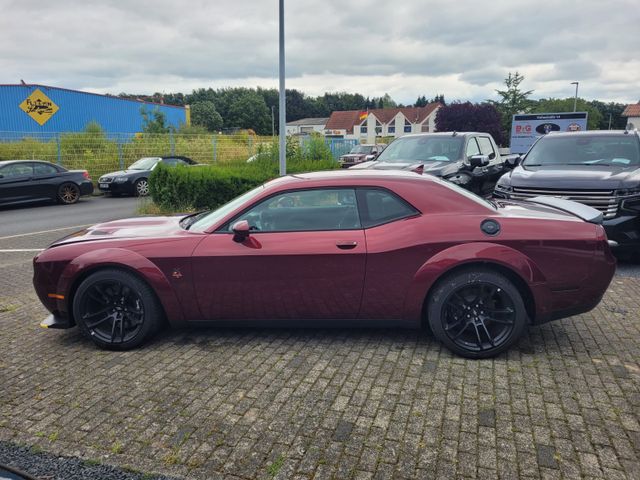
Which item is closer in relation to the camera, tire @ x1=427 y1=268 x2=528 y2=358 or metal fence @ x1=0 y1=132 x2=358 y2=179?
tire @ x1=427 y1=268 x2=528 y2=358

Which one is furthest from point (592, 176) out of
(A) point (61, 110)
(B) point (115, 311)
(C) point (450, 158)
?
(A) point (61, 110)

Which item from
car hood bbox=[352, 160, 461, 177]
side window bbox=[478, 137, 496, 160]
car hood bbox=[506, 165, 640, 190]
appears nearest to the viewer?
car hood bbox=[506, 165, 640, 190]

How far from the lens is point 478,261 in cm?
386

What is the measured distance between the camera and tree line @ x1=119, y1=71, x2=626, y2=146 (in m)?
44.9

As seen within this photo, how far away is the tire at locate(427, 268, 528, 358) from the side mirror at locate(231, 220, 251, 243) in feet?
5.13

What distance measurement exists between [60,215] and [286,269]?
11.4 meters

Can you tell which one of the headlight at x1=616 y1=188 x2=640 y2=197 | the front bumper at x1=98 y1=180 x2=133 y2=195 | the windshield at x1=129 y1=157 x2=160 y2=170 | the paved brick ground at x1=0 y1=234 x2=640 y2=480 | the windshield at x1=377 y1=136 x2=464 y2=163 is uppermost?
the windshield at x1=377 y1=136 x2=464 y2=163

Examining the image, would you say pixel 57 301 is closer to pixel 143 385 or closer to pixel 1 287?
pixel 143 385

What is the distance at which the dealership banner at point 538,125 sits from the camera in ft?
79.0

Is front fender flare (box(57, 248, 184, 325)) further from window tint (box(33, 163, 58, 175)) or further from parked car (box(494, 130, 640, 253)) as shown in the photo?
window tint (box(33, 163, 58, 175))

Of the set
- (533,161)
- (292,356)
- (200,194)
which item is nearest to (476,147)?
(533,161)

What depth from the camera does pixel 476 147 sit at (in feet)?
34.3

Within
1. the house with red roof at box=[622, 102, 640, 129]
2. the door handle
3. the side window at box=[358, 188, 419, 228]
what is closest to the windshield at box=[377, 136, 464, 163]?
the side window at box=[358, 188, 419, 228]

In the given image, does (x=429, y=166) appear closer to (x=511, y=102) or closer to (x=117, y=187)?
(x=117, y=187)
